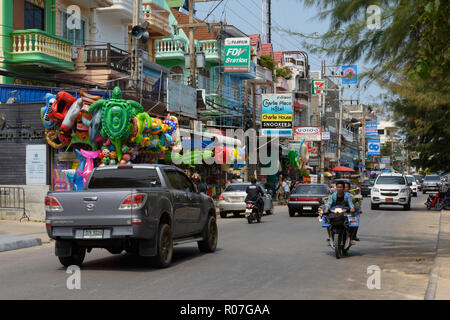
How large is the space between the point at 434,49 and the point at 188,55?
20.5m

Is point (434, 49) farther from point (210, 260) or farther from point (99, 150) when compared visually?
point (99, 150)

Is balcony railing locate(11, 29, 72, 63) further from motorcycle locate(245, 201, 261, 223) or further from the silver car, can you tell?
the silver car

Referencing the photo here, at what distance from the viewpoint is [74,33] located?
93.3ft

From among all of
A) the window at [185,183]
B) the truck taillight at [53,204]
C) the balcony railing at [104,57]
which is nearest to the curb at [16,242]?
the truck taillight at [53,204]

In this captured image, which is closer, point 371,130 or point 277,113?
point 277,113

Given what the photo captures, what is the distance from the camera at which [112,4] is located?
29406 millimetres

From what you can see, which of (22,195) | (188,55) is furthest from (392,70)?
(188,55)

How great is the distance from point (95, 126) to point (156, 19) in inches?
509

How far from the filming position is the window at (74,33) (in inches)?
1093

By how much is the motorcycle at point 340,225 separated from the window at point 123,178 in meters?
4.08

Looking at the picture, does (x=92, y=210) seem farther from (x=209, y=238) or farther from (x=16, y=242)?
(x=16, y=242)

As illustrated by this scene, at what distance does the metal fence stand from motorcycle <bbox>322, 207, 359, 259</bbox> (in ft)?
43.2

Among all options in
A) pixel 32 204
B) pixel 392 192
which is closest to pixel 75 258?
pixel 32 204

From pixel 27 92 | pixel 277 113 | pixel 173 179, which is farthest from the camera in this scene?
pixel 277 113
